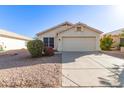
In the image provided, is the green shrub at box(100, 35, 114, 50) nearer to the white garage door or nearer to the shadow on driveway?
the white garage door

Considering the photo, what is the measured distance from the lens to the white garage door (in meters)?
19.0

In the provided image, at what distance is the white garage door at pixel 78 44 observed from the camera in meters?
19.0

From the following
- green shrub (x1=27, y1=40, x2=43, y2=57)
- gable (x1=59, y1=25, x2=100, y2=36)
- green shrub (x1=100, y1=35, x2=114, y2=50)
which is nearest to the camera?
green shrub (x1=27, y1=40, x2=43, y2=57)

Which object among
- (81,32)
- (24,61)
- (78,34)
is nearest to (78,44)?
(78,34)

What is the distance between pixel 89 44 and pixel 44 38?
6.51 meters

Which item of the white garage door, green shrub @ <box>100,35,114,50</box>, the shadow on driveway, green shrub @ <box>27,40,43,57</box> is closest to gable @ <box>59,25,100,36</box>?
the white garage door

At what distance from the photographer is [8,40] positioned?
2531 cm

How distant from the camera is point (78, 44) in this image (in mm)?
19047

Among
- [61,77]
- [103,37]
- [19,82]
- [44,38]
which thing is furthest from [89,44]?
[19,82]

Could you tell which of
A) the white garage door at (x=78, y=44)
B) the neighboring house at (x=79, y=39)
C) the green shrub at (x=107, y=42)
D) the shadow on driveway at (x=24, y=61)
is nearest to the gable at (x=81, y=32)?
the neighboring house at (x=79, y=39)
